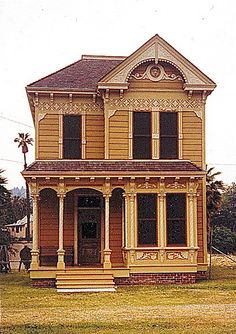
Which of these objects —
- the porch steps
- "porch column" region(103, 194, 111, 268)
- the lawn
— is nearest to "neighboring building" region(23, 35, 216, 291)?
"porch column" region(103, 194, 111, 268)

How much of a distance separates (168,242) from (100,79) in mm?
5980

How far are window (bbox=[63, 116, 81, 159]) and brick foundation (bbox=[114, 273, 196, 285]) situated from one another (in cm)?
473

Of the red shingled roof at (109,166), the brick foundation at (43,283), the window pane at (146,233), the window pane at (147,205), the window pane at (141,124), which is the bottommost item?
the brick foundation at (43,283)

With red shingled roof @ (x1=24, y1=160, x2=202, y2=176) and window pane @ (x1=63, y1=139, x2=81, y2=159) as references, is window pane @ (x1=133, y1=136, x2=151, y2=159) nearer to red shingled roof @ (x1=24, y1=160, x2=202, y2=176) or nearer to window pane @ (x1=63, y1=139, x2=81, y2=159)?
red shingled roof @ (x1=24, y1=160, x2=202, y2=176)

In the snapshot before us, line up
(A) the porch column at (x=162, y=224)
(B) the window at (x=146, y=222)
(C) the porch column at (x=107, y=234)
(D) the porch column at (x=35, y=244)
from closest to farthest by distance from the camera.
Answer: (D) the porch column at (x=35, y=244) → (C) the porch column at (x=107, y=234) → (A) the porch column at (x=162, y=224) → (B) the window at (x=146, y=222)

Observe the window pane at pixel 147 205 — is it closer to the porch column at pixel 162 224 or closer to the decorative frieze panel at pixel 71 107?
the porch column at pixel 162 224

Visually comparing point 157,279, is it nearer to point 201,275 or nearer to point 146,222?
point 146,222

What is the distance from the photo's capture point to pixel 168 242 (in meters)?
20.2

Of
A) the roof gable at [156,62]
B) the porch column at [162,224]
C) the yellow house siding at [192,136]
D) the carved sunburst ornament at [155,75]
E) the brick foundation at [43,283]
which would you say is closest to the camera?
the brick foundation at [43,283]

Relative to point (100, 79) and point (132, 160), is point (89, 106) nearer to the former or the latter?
point (100, 79)

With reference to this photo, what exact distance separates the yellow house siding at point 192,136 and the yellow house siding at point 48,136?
4.48 metres

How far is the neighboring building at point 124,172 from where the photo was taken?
19.8 metres

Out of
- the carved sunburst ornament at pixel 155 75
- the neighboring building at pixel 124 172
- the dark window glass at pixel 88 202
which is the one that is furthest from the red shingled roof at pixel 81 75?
the dark window glass at pixel 88 202

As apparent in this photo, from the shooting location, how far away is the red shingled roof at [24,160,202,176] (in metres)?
19.8
